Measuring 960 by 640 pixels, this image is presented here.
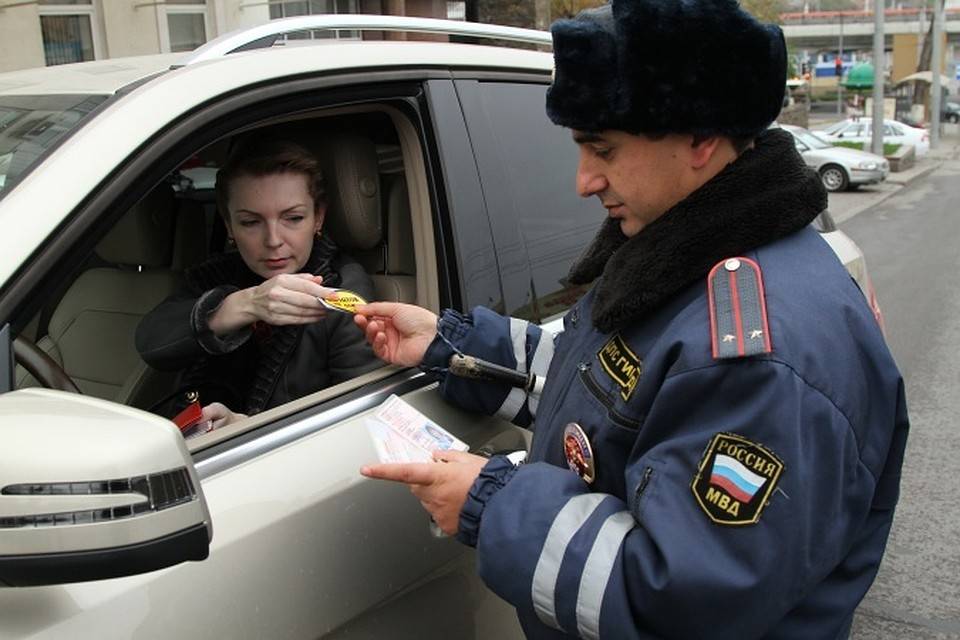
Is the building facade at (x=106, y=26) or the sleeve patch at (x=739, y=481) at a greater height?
the building facade at (x=106, y=26)

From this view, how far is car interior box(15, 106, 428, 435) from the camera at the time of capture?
2496 mm

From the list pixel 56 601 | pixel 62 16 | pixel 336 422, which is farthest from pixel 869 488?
pixel 62 16

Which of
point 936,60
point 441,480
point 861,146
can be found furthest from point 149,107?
point 936,60

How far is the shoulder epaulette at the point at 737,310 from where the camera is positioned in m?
1.29

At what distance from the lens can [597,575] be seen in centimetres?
133

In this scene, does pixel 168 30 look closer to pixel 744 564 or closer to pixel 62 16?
pixel 62 16

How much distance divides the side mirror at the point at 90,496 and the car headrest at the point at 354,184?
143cm

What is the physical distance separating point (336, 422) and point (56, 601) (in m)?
0.64

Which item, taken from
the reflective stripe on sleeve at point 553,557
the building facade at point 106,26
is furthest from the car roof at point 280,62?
the building facade at point 106,26

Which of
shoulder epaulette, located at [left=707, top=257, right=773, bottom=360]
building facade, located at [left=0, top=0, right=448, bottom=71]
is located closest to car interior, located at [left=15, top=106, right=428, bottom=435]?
shoulder epaulette, located at [left=707, top=257, right=773, bottom=360]

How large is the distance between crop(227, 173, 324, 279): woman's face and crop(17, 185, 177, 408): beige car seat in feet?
1.60

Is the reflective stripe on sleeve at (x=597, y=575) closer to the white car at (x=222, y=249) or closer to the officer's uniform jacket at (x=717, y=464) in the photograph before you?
the officer's uniform jacket at (x=717, y=464)

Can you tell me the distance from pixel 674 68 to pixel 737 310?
0.34m

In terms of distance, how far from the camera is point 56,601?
1.28m
